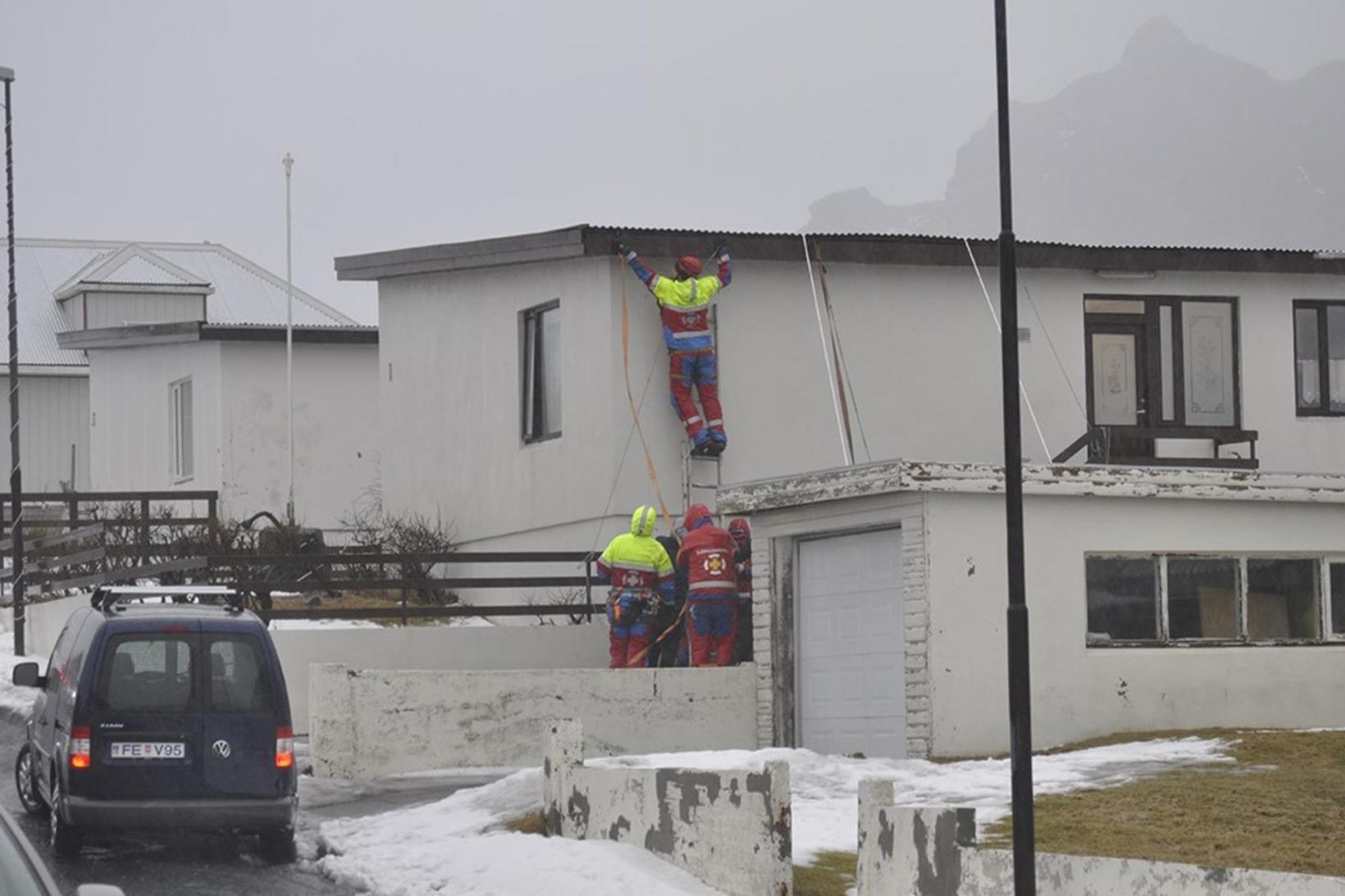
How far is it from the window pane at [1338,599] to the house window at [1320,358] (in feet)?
25.6

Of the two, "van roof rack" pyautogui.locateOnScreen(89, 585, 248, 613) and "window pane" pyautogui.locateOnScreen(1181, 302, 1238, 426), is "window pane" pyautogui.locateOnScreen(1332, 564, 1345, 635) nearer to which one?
"window pane" pyautogui.locateOnScreen(1181, 302, 1238, 426)

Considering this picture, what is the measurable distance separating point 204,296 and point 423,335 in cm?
1861

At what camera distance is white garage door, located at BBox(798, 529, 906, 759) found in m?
20.9

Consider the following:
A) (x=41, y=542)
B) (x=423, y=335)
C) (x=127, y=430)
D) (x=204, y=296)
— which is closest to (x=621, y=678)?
(x=423, y=335)

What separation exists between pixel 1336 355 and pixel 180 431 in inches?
764

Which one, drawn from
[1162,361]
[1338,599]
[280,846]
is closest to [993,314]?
[1162,361]

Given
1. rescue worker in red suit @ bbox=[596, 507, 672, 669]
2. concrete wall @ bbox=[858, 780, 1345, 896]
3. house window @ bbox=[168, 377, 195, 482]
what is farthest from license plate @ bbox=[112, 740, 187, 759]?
house window @ bbox=[168, 377, 195, 482]

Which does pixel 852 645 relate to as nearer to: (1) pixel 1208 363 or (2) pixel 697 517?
(2) pixel 697 517

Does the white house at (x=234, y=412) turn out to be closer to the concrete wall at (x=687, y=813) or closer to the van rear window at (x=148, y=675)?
the van rear window at (x=148, y=675)

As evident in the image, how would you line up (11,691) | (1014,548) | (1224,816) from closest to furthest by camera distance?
(1014,548) < (1224,816) < (11,691)

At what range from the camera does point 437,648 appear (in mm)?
25078

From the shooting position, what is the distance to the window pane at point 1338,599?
21.7 m

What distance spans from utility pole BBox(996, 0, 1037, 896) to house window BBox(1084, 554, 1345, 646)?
9143 millimetres

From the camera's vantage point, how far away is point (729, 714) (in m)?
22.6
